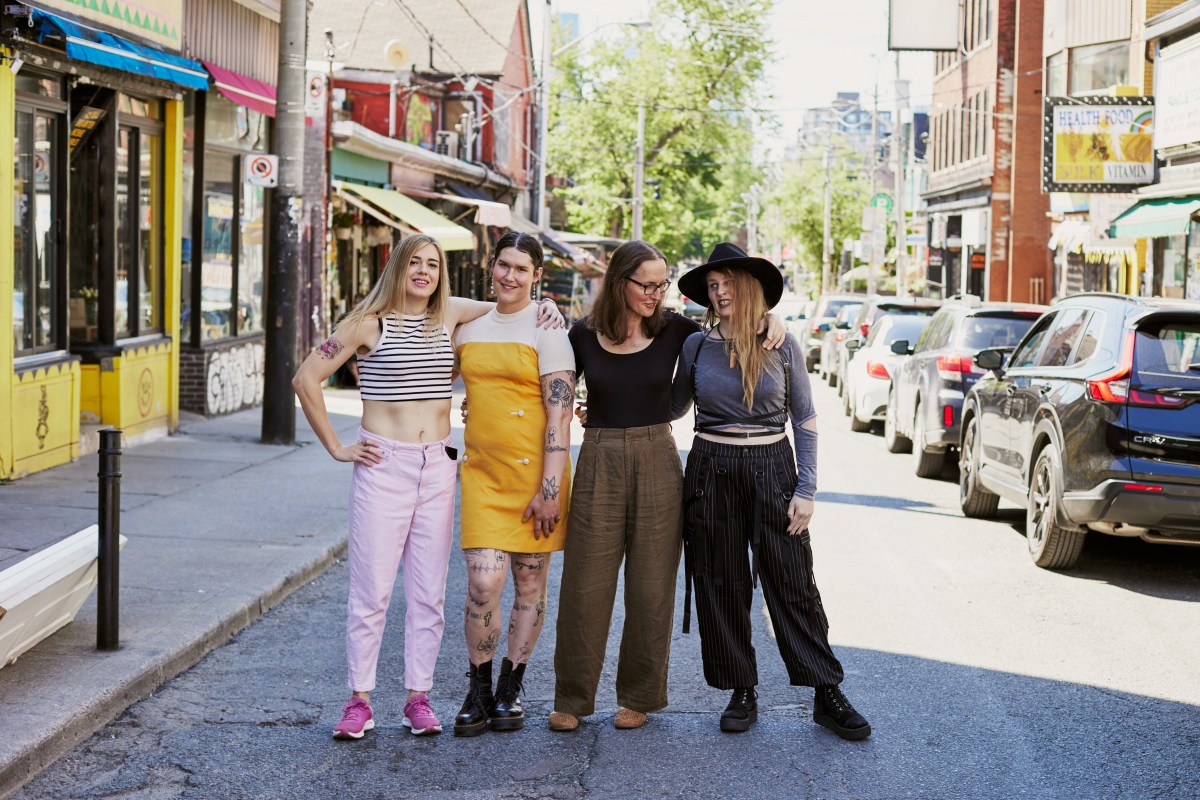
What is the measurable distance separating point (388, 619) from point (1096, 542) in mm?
5268

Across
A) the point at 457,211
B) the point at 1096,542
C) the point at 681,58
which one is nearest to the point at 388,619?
the point at 1096,542

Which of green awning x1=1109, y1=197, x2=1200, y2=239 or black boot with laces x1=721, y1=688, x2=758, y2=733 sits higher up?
green awning x1=1109, y1=197, x2=1200, y2=239

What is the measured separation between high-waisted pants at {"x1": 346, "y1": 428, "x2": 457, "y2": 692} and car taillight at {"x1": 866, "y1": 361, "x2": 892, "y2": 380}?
12.0 meters

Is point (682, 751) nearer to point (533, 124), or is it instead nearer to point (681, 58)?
point (533, 124)

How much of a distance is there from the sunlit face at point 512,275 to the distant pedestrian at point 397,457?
0.17 metres

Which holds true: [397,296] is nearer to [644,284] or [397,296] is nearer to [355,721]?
[644,284]

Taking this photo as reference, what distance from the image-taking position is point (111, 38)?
36.7 feet

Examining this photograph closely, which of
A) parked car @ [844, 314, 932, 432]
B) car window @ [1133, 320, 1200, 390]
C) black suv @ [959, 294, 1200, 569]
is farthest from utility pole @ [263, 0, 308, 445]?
car window @ [1133, 320, 1200, 390]

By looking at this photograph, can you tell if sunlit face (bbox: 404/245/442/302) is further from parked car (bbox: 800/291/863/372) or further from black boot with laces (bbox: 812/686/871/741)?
parked car (bbox: 800/291/863/372)

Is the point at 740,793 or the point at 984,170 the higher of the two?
the point at 984,170

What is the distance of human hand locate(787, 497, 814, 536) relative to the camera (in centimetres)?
539

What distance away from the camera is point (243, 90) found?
15.3m

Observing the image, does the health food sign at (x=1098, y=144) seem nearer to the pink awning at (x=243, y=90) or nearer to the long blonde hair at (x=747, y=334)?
the pink awning at (x=243, y=90)

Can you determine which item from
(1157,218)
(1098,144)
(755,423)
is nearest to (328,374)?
(755,423)
